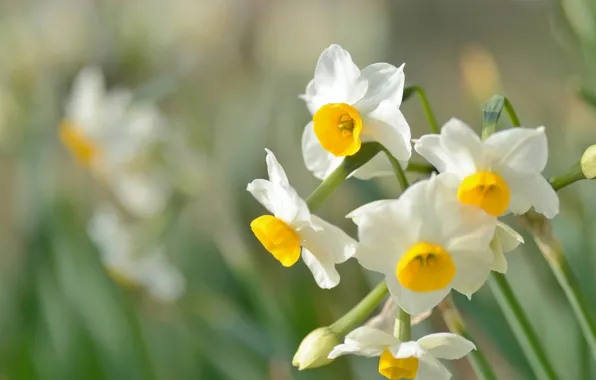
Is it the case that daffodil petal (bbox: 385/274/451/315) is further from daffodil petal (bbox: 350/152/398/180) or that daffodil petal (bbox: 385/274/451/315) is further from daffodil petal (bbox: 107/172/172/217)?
daffodil petal (bbox: 107/172/172/217)

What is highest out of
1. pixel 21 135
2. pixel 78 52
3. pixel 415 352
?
pixel 78 52

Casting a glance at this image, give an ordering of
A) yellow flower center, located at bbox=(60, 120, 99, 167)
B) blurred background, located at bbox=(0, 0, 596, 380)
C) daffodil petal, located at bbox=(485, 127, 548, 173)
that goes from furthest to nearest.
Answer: yellow flower center, located at bbox=(60, 120, 99, 167)
blurred background, located at bbox=(0, 0, 596, 380)
daffodil petal, located at bbox=(485, 127, 548, 173)

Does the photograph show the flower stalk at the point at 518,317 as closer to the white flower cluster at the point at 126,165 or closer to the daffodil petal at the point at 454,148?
the daffodil petal at the point at 454,148

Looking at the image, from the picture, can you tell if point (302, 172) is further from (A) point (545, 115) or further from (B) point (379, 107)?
(B) point (379, 107)

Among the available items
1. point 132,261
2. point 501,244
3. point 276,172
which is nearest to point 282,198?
point 276,172

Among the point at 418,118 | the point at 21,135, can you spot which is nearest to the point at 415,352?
the point at 21,135

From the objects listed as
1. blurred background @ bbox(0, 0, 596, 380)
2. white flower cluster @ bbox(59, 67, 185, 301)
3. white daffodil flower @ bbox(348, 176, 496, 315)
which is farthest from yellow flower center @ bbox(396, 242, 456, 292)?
white flower cluster @ bbox(59, 67, 185, 301)
